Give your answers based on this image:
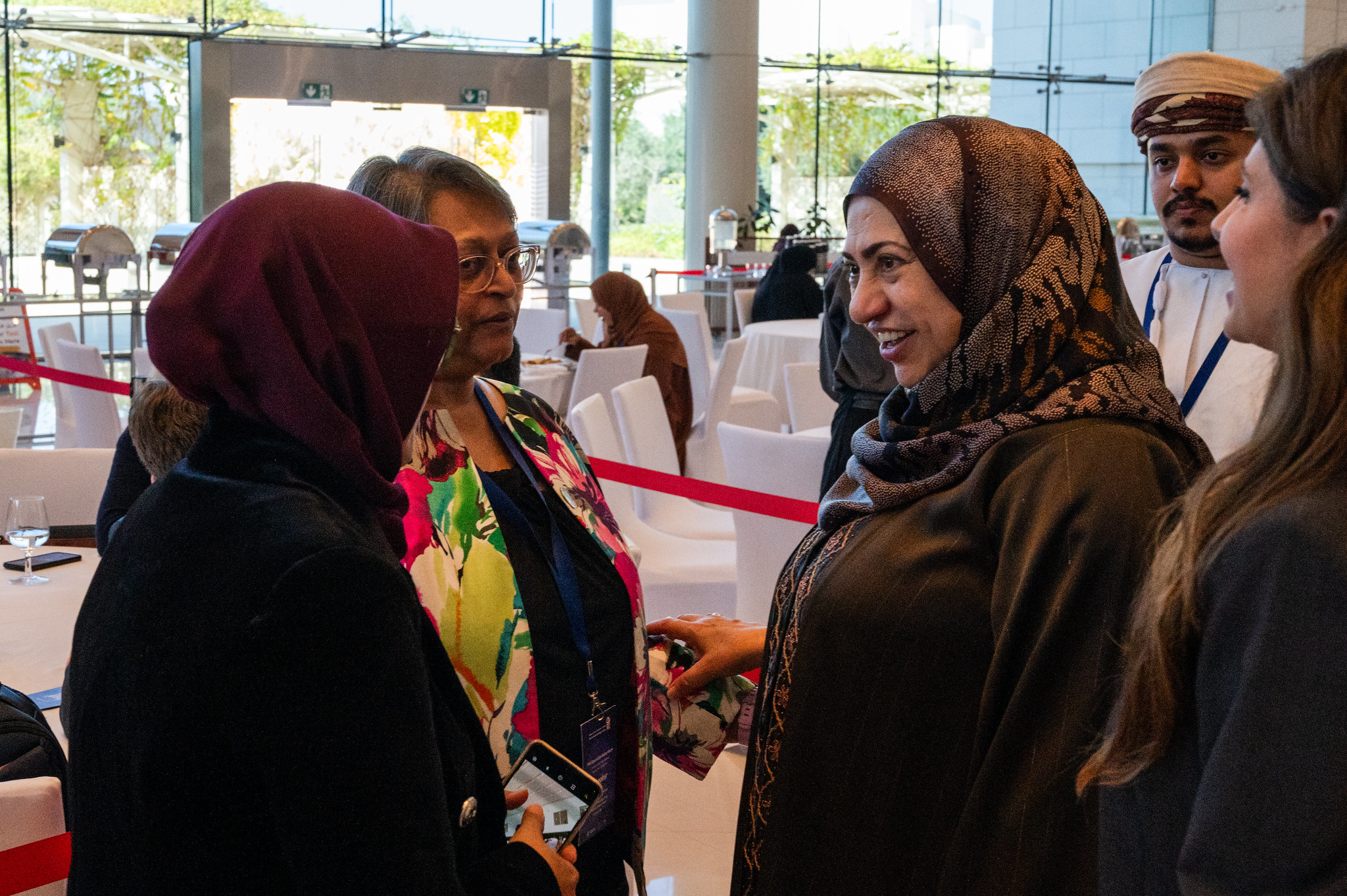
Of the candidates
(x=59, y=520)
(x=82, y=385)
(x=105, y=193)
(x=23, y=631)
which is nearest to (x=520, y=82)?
(x=105, y=193)

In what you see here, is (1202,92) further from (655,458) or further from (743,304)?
(743,304)

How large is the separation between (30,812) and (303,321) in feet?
2.87

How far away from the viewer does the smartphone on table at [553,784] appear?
145cm

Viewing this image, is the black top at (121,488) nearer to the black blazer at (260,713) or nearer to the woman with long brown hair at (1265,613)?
the black blazer at (260,713)

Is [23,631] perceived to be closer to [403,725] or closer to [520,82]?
[403,725]

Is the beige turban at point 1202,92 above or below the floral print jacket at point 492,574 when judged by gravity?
above

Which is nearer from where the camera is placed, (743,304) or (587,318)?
(587,318)

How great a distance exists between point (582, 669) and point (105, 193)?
12209mm

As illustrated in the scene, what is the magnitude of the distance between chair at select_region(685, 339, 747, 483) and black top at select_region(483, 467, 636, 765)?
427 centimetres

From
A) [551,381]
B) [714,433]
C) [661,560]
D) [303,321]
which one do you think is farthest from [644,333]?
[303,321]

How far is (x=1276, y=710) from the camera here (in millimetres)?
950

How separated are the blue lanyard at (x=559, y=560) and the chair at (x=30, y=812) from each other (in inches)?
25.7

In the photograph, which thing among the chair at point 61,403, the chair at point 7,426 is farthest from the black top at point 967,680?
the chair at point 61,403

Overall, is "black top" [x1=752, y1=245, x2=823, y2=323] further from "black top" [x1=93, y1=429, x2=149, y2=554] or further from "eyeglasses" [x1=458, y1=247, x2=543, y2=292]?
"eyeglasses" [x1=458, y1=247, x2=543, y2=292]
